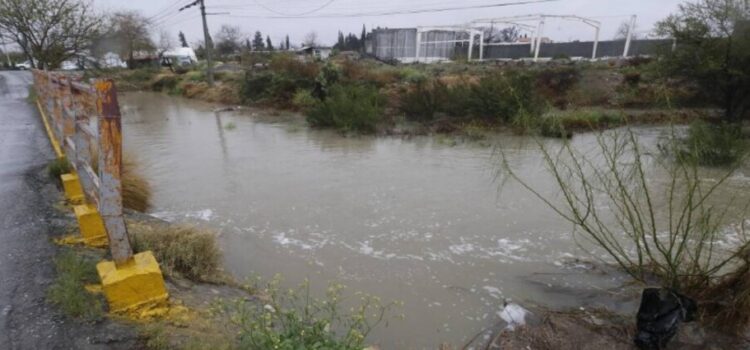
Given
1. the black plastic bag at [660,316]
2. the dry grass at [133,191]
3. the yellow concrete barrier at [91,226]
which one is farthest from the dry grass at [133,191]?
the black plastic bag at [660,316]

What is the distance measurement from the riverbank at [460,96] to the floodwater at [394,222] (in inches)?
83.2

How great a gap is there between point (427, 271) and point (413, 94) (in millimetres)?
11804

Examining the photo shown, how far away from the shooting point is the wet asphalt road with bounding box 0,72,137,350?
239cm

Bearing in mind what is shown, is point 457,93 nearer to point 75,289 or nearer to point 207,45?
point 75,289

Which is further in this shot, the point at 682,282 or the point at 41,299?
the point at 682,282

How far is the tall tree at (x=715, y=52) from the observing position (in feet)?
38.6

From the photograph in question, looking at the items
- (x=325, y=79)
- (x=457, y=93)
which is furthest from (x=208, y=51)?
(x=457, y=93)

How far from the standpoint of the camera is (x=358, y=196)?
7312 millimetres

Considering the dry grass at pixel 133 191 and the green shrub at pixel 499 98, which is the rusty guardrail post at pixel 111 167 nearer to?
A: the dry grass at pixel 133 191

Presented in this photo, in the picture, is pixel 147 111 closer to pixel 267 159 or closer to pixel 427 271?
pixel 267 159

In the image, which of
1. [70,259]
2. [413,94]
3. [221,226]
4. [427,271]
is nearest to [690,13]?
[413,94]

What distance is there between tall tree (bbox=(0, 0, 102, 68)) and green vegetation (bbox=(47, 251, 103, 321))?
825 inches

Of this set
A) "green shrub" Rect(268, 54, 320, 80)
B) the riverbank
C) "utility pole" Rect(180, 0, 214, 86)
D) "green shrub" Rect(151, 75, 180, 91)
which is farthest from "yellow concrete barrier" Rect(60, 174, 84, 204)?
"green shrub" Rect(151, 75, 180, 91)

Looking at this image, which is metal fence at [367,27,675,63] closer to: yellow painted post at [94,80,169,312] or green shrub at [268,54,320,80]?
green shrub at [268,54,320,80]
